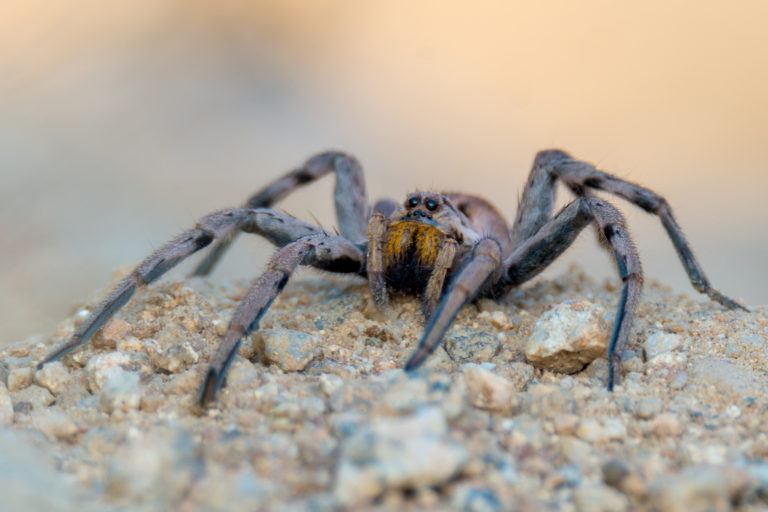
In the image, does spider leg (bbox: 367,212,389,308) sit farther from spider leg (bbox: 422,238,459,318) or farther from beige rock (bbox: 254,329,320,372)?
beige rock (bbox: 254,329,320,372)

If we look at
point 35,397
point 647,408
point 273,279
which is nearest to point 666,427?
point 647,408

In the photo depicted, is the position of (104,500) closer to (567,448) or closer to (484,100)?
(567,448)

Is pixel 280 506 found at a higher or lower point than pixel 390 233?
lower

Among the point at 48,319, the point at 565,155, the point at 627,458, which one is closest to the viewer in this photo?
the point at 627,458

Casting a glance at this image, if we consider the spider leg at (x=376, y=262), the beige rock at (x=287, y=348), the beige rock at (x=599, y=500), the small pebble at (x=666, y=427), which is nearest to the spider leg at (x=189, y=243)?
the spider leg at (x=376, y=262)

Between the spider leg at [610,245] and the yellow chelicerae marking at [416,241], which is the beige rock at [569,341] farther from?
the yellow chelicerae marking at [416,241]

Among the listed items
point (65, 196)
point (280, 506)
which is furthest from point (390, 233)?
point (65, 196)

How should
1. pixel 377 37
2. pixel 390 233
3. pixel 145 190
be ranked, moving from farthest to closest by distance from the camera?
pixel 377 37, pixel 145 190, pixel 390 233
